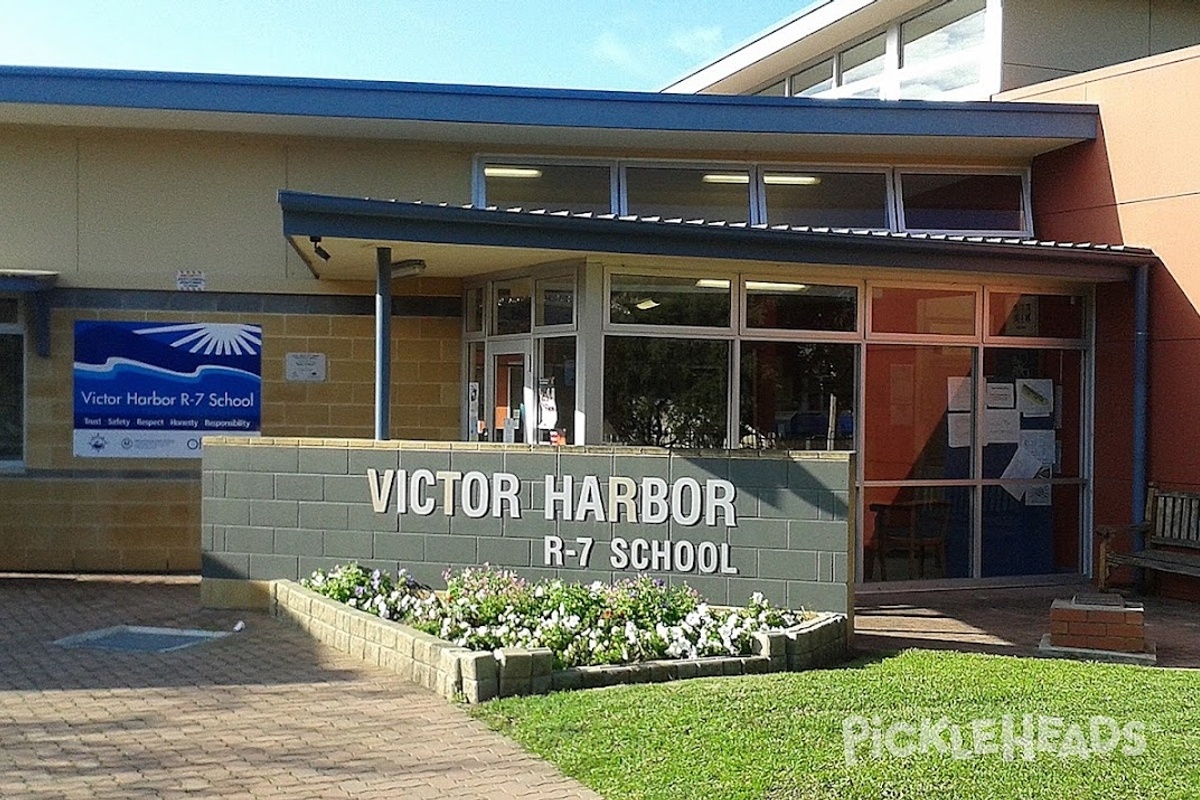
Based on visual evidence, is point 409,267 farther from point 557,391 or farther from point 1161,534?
point 1161,534

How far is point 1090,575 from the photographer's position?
1207 centimetres

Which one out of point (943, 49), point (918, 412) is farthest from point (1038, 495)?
point (943, 49)

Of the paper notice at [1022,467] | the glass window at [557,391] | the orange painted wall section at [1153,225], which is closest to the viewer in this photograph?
the glass window at [557,391]

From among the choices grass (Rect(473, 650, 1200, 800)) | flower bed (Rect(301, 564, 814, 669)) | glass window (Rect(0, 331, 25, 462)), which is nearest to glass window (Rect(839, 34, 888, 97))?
flower bed (Rect(301, 564, 814, 669))

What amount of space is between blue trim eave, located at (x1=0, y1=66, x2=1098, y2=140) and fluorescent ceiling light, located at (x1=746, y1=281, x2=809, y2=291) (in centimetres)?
215

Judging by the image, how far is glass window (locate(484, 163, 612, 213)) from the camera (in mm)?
12609

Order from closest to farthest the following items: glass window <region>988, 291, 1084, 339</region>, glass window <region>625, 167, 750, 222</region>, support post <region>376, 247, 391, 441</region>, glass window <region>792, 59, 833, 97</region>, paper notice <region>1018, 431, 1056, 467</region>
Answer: support post <region>376, 247, 391, 441</region>, glass window <region>988, 291, 1084, 339</region>, paper notice <region>1018, 431, 1056, 467</region>, glass window <region>625, 167, 750, 222</region>, glass window <region>792, 59, 833, 97</region>

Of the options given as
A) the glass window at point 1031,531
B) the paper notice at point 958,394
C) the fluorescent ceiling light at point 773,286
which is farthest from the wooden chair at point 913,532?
the fluorescent ceiling light at point 773,286

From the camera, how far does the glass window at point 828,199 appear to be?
12.9 meters

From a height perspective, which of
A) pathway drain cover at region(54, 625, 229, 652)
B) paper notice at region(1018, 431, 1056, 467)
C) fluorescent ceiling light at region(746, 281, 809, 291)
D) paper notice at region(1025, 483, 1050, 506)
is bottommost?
pathway drain cover at region(54, 625, 229, 652)

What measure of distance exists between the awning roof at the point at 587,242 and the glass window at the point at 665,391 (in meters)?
0.85

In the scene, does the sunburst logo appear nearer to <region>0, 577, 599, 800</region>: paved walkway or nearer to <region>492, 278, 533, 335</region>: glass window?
<region>492, 278, 533, 335</region>: glass window

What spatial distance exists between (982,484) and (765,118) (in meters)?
3.92

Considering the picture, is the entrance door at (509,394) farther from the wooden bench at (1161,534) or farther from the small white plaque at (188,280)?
the wooden bench at (1161,534)
